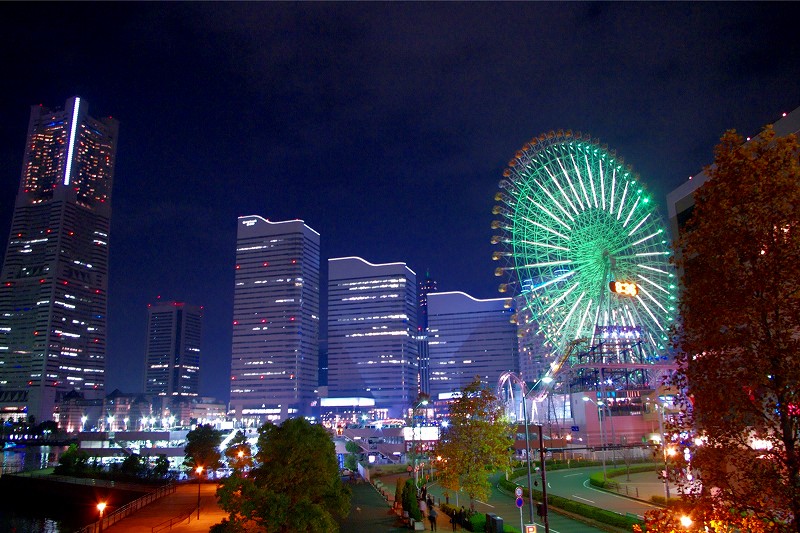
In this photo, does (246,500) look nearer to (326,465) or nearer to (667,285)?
(326,465)

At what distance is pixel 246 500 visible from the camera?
2495 cm

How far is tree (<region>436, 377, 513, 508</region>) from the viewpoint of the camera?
40.4 m

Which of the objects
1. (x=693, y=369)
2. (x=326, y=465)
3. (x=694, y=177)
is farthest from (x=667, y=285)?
(x=693, y=369)

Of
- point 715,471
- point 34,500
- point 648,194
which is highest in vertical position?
point 648,194

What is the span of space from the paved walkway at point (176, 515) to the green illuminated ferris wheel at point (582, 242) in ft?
130

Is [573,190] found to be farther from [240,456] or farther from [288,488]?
[288,488]

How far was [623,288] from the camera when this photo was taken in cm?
6141

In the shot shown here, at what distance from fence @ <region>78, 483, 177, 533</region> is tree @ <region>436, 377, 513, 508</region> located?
19270mm

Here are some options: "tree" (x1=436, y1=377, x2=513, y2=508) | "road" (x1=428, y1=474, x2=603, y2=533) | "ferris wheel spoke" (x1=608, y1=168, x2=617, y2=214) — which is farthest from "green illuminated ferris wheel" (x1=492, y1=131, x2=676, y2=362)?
"tree" (x1=436, y1=377, x2=513, y2=508)

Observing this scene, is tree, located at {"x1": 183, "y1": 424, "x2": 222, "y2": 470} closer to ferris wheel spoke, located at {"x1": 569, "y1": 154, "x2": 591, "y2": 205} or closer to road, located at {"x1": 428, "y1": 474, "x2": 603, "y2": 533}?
road, located at {"x1": 428, "y1": 474, "x2": 603, "y2": 533}

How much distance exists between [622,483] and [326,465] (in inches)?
1488

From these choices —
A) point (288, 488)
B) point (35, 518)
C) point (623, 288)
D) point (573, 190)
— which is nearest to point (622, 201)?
point (573, 190)

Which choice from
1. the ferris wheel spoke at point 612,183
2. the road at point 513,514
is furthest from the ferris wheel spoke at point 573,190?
the road at point 513,514

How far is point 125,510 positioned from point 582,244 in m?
50.0
